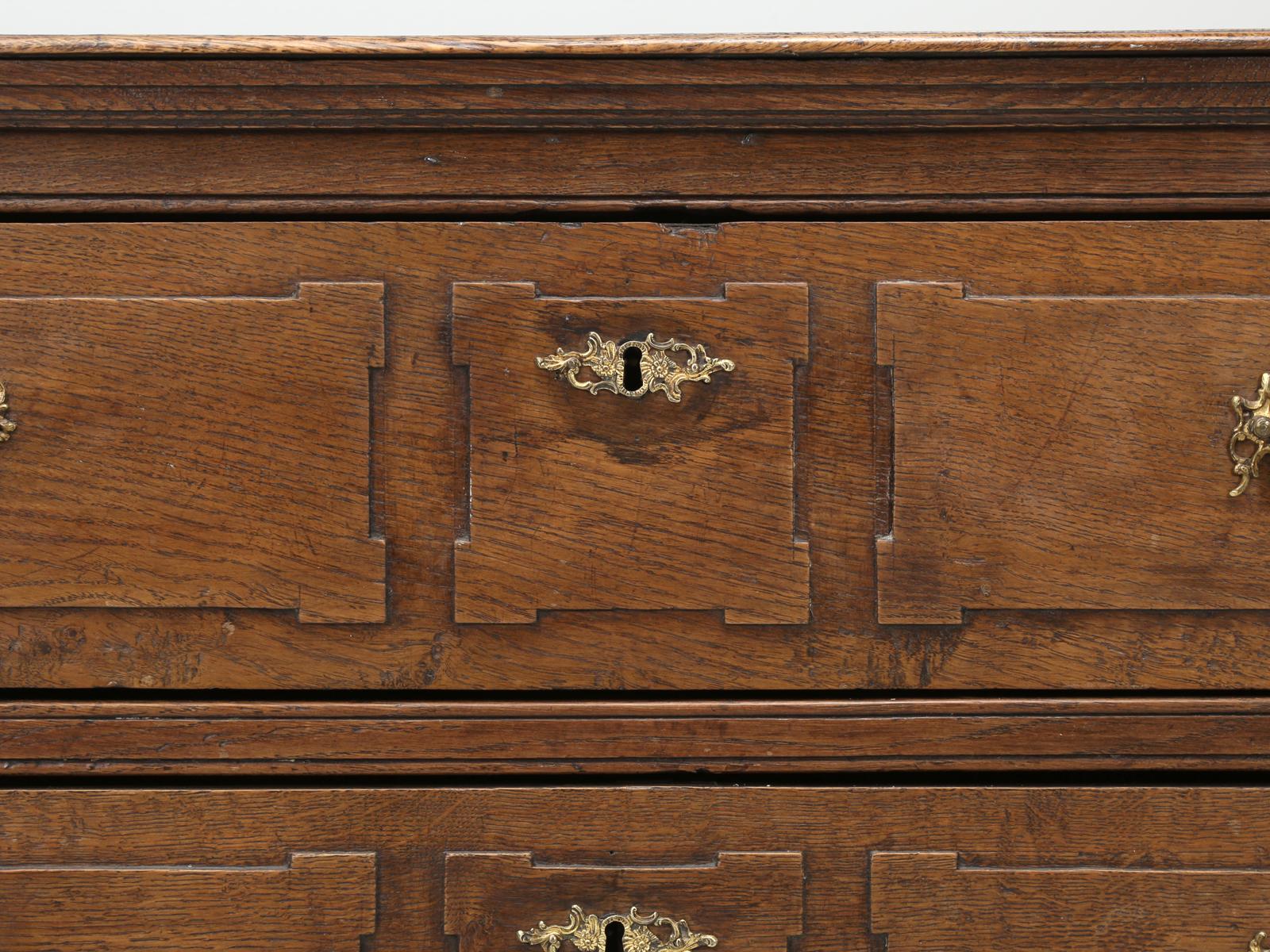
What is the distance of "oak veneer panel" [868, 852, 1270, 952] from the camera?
0.64m

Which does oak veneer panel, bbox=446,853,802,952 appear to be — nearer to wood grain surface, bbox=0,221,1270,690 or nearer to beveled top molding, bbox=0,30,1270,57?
wood grain surface, bbox=0,221,1270,690

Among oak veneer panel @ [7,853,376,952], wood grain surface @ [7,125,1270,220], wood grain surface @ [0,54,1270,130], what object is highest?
wood grain surface @ [0,54,1270,130]

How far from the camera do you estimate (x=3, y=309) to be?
24.5 inches

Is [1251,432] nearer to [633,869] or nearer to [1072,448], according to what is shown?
[1072,448]

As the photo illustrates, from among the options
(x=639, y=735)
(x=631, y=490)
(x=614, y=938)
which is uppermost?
(x=631, y=490)

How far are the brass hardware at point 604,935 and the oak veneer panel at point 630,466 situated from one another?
0.57 ft

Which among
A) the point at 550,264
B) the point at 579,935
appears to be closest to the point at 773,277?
the point at 550,264

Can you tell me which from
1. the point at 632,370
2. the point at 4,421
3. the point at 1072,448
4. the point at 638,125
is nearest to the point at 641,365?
the point at 632,370

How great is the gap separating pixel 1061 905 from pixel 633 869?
24cm

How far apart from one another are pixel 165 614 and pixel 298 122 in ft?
0.92

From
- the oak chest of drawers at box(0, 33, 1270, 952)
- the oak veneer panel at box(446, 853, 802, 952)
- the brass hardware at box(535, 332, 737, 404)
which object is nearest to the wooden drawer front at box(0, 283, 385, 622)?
the oak chest of drawers at box(0, 33, 1270, 952)

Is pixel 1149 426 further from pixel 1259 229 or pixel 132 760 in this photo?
pixel 132 760

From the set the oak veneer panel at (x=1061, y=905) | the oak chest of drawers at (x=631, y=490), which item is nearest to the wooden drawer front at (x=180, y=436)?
the oak chest of drawers at (x=631, y=490)

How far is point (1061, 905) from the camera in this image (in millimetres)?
642
